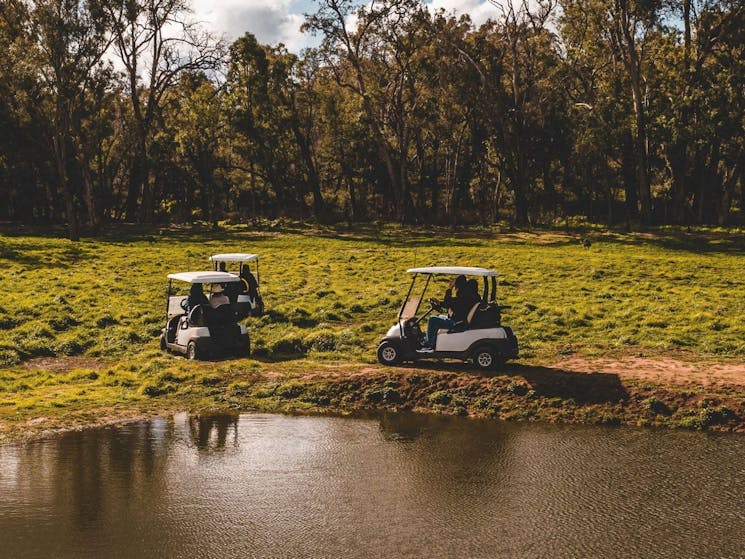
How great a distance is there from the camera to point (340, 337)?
876 inches

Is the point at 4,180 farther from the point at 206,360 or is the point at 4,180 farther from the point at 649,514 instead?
Result: the point at 649,514

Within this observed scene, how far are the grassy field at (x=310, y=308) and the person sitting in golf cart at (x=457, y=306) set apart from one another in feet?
3.63

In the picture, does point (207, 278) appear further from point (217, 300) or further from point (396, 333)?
point (396, 333)

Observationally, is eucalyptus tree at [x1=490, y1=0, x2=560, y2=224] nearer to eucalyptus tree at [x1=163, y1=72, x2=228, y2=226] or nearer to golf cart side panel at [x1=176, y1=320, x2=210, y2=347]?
eucalyptus tree at [x1=163, y1=72, x2=228, y2=226]

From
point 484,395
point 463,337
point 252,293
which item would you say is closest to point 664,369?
point 484,395

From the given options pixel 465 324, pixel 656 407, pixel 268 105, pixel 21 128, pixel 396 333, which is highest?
pixel 268 105

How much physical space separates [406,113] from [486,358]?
145 feet

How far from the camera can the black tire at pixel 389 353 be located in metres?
18.3

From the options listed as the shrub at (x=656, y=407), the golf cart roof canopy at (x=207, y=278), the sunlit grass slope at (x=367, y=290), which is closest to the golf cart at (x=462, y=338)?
the sunlit grass slope at (x=367, y=290)

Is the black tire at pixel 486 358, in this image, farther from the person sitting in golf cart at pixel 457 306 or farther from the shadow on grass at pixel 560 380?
the person sitting in golf cart at pixel 457 306

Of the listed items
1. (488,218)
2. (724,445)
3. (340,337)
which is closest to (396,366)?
(340,337)

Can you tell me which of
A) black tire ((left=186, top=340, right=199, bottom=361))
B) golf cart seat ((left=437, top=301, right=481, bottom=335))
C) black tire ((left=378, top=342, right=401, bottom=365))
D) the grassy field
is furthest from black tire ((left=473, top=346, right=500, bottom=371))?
black tire ((left=186, top=340, right=199, bottom=361))

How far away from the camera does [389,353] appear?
18.4 m

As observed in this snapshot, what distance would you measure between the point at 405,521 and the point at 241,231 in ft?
156
